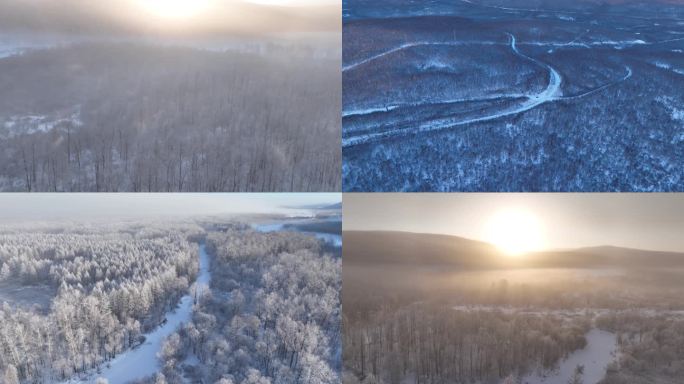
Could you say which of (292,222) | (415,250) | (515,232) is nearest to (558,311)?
(515,232)

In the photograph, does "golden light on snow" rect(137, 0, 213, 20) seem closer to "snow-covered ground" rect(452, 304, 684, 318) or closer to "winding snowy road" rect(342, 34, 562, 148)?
"winding snowy road" rect(342, 34, 562, 148)

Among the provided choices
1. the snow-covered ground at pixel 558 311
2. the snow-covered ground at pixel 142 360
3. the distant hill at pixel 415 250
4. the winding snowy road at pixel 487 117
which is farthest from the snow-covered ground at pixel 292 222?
the snow-covered ground at pixel 558 311

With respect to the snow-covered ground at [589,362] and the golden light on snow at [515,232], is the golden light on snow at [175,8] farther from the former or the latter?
the snow-covered ground at [589,362]

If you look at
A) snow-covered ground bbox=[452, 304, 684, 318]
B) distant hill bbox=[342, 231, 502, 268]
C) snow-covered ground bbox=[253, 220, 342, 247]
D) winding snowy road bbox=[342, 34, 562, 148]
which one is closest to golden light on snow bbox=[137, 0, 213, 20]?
winding snowy road bbox=[342, 34, 562, 148]

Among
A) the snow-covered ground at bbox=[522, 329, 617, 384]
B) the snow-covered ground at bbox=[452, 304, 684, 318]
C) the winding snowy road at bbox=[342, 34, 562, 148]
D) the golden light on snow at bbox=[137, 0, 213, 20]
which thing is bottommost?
the snow-covered ground at bbox=[522, 329, 617, 384]

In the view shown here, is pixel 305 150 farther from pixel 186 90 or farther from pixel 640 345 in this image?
pixel 640 345

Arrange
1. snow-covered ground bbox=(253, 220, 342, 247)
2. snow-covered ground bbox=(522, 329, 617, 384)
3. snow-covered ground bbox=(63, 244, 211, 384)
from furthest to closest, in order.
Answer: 1. snow-covered ground bbox=(253, 220, 342, 247)
2. snow-covered ground bbox=(522, 329, 617, 384)
3. snow-covered ground bbox=(63, 244, 211, 384)

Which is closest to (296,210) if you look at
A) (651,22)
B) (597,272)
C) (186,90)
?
(186,90)
